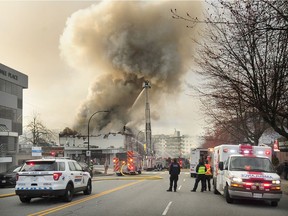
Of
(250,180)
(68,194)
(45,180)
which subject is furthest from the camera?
(68,194)

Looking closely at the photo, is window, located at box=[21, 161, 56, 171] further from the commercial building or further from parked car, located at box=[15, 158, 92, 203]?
the commercial building

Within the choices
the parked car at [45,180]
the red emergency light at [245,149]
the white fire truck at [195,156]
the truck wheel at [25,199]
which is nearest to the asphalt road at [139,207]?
the truck wheel at [25,199]

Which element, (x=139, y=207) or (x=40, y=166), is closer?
(x=139, y=207)

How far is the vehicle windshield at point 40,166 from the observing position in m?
14.4

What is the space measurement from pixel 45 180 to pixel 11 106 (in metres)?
47.3

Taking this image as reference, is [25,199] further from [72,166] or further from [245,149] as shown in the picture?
[245,149]

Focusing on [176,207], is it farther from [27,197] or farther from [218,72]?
[218,72]

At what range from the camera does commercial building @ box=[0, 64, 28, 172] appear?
53353 mm

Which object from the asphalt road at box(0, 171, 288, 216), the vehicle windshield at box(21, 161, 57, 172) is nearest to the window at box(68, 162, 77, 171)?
the vehicle windshield at box(21, 161, 57, 172)

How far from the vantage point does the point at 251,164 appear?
14867 mm

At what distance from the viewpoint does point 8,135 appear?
53.4 metres

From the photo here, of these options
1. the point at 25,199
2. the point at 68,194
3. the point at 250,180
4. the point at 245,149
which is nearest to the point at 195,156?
the point at 245,149

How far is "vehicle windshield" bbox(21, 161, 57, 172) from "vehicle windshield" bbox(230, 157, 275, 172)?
646 cm

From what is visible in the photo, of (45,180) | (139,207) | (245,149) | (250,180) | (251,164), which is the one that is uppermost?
(245,149)
